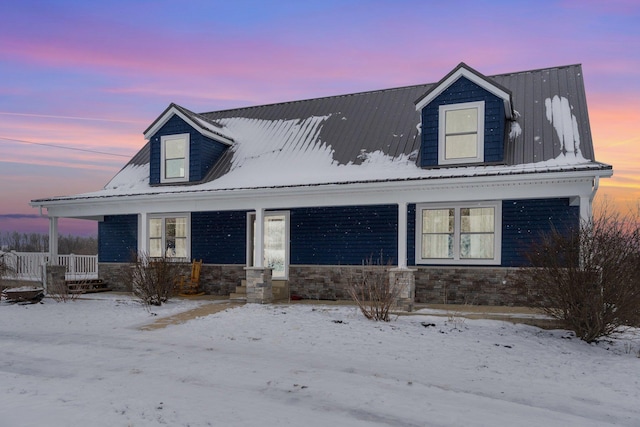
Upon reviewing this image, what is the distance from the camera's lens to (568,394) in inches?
239

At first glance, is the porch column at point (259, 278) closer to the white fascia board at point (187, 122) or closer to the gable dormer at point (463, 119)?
the white fascia board at point (187, 122)

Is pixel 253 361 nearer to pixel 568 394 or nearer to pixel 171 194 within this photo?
pixel 568 394

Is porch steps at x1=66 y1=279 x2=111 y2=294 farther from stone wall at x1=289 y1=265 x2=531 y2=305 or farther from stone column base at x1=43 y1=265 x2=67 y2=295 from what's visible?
stone wall at x1=289 y1=265 x2=531 y2=305

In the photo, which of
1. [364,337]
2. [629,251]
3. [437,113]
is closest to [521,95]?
[437,113]

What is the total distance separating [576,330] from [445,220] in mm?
4724

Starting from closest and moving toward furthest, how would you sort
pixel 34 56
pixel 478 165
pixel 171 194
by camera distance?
1. pixel 478 165
2. pixel 171 194
3. pixel 34 56

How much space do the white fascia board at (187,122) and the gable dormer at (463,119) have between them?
7.12 meters

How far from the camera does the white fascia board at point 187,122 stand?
1547cm

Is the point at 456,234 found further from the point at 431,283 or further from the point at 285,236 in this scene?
the point at 285,236

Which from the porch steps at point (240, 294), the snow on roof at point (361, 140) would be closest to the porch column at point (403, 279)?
the snow on roof at point (361, 140)

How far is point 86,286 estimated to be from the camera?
53.4 feet

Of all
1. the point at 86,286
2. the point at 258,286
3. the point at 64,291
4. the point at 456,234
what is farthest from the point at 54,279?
the point at 456,234

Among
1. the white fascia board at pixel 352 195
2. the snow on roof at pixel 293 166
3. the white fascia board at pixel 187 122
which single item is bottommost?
the white fascia board at pixel 352 195

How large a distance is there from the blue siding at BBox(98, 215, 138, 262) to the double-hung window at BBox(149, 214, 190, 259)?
0.83m
